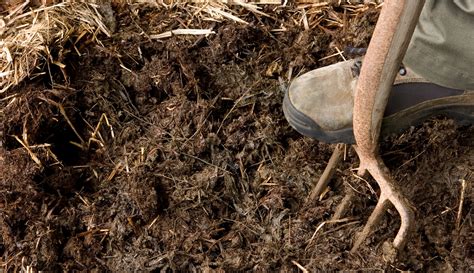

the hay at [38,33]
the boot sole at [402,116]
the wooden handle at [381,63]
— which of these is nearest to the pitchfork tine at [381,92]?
the wooden handle at [381,63]

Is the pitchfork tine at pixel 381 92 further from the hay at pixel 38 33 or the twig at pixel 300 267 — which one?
the hay at pixel 38 33

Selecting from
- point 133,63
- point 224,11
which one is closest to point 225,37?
point 224,11

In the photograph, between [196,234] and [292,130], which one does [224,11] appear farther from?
[196,234]

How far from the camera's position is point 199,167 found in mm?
2018

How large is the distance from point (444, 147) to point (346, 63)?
39 cm

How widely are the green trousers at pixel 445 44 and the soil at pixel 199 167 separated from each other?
0.31m

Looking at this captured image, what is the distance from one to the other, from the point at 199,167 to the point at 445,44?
780 millimetres

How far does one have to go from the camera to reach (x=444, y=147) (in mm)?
1967

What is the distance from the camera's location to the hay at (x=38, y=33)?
2.09m

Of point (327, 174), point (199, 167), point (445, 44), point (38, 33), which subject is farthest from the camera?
point (38, 33)

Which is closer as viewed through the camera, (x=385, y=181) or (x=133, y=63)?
(x=385, y=181)

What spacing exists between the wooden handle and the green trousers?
0.21m

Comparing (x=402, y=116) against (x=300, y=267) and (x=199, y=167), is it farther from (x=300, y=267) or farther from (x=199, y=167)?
(x=199, y=167)

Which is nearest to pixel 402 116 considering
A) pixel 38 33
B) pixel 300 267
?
pixel 300 267
